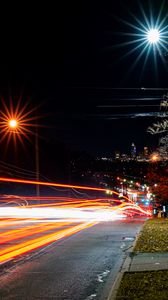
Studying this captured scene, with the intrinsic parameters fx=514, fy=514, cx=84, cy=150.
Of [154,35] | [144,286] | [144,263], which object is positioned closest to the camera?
[144,286]

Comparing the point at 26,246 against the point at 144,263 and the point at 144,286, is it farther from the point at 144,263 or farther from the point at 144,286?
the point at 144,286

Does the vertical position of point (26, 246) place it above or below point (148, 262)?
above

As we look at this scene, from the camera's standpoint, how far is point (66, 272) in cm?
1234

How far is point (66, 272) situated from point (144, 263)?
1.96 m

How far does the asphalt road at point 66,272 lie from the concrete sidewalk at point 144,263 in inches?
11.4

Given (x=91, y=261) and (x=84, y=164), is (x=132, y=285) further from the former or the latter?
(x=84, y=164)

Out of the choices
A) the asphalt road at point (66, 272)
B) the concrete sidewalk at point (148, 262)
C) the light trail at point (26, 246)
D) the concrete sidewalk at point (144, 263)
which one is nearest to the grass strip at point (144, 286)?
the concrete sidewalk at point (144, 263)

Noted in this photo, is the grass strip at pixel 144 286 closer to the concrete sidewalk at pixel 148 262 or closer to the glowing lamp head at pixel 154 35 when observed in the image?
the concrete sidewalk at pixel 148 262

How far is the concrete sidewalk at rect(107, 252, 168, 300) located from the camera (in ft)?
38.1

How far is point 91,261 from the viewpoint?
47.2ft

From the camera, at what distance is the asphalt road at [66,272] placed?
963 centimetres

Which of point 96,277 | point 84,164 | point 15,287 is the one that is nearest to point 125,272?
point 96,277

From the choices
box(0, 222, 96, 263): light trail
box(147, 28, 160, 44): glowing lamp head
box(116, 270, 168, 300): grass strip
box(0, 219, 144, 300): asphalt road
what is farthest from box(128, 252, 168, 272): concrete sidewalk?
box(147, 28, 160, 44): glowing lamp head

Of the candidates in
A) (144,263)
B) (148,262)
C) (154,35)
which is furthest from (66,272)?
(154,35)
